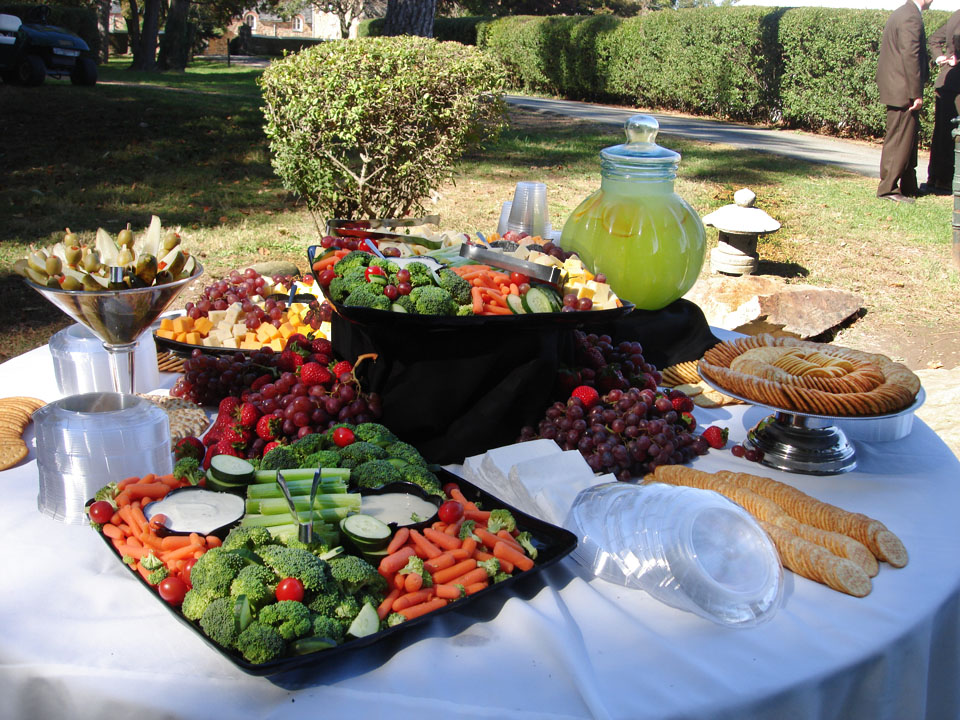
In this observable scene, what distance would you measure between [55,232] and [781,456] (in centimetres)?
700

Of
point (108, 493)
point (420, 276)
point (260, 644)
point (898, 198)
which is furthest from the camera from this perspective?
point (898, 198)

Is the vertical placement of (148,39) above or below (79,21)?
below

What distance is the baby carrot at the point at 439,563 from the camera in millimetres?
1228

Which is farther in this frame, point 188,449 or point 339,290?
point 339,290

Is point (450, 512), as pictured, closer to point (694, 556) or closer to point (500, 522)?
point (500, 522)

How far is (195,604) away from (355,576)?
0.22 metres

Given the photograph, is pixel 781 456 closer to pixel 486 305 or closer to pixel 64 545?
pixel 486 305

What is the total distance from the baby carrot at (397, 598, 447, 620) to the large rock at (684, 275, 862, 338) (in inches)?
179

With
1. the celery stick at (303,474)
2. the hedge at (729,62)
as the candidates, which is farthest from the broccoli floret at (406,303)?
the hedge at (729,62)

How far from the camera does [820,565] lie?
133 cm

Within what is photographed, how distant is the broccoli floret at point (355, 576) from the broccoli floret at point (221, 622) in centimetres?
15

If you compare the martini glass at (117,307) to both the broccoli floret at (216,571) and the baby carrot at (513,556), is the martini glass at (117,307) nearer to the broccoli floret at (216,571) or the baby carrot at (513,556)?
the broccoli floret at (216,571)

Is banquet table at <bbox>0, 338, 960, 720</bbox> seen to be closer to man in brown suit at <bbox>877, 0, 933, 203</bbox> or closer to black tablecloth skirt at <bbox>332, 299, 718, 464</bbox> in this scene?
black tablecloth skirt at <bbox>332, 299, 718, 464</bbox>

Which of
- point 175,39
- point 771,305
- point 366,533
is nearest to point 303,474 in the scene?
point 366,533
